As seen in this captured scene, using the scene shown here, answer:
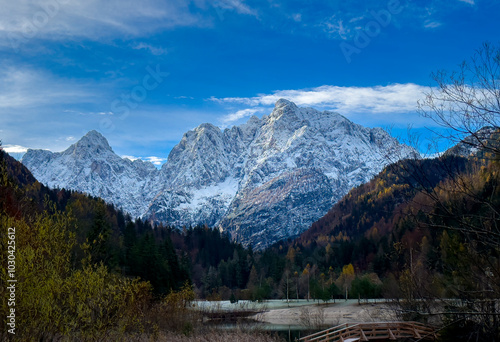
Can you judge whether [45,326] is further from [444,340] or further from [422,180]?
[444,340]

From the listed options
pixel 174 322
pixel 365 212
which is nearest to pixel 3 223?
pixel 174 322

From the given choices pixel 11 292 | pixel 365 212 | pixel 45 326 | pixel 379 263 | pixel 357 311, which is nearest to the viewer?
pixel 11 292

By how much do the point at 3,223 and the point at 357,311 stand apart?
197 ft

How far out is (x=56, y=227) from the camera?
532 inches

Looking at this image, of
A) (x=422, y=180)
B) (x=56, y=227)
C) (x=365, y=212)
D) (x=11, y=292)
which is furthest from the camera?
(x=365, y=212)

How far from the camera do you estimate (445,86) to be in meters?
8.02

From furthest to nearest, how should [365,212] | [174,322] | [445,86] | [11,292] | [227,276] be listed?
1. [365,212]
2. [227,276]
3. [174,322]
4. [11,292]
5. [445,86]

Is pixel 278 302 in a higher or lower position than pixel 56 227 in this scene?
lower

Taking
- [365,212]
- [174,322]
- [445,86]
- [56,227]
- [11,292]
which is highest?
[365,212]

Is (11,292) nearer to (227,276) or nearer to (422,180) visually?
(422,180)

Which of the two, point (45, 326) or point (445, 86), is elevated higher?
point (445, 86)

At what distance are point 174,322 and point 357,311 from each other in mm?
39970

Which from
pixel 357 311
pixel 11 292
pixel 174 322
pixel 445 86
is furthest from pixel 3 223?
pixel 357 311

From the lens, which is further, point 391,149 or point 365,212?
point 365,212
